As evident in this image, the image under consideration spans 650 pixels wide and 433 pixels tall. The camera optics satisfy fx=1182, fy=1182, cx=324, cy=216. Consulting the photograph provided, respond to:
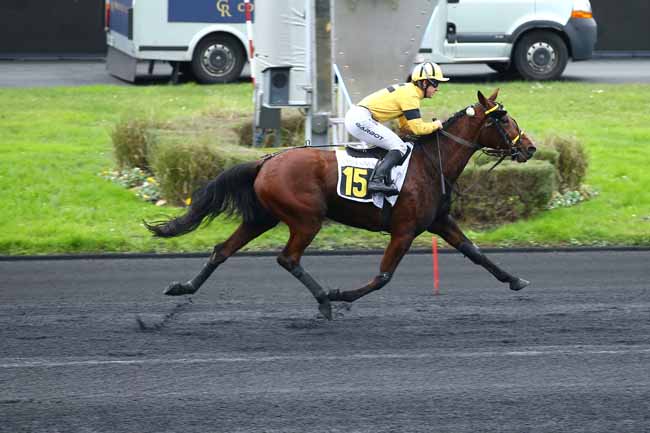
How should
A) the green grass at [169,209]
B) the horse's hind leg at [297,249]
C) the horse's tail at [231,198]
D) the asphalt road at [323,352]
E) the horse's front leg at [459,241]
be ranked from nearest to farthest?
the asphalt road at [323,352] → the horse's hind leg at [297,249] → the horse's tail at [231,198] → the horse's front leg at [459,241] → the green grass at [169,209]

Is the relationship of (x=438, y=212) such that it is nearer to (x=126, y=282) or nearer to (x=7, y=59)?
(x=126, y=282)

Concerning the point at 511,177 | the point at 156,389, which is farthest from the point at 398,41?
the point at 156,389

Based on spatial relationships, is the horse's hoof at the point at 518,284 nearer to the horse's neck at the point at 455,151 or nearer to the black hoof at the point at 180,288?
the horse's neck at the point at 455,151

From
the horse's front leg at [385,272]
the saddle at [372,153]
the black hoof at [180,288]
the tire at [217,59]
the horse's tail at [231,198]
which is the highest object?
the tire at [217,59]

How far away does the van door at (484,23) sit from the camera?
854 inches

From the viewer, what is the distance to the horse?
9391mm

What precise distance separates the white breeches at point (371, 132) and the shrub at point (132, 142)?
616 centimetres

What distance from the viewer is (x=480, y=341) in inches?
340

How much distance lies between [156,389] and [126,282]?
3613 mm

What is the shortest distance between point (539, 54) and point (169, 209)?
1051 centimetres

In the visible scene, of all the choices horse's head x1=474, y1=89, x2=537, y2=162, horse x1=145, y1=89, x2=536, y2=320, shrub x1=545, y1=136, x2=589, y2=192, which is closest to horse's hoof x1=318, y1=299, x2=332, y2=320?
horse x1=145, y1=89, x2=536, y2=320

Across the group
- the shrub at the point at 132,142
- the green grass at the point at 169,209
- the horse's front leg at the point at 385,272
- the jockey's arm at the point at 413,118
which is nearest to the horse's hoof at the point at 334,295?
the horse's front leg at the point at 385,272

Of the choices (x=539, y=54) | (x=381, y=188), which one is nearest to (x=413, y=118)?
(x=381, y=188)

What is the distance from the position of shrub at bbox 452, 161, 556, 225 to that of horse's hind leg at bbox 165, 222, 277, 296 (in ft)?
13.8
